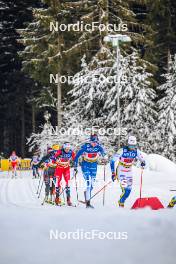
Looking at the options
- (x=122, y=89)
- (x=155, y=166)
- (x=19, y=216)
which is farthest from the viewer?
(x=122, y=89)

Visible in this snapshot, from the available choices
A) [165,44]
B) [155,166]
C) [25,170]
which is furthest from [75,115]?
[155,166]

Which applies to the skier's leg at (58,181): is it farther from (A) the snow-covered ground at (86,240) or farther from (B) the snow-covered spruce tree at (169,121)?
(B) the snow-covered spruce tree at (169,121)

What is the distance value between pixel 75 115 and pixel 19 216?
27403 mm

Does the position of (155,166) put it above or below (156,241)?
below

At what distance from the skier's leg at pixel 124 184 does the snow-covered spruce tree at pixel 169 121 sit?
813 inches

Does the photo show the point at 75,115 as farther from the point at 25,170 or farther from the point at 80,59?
the point at 25,170

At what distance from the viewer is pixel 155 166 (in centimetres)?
2134

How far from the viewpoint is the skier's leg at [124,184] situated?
11.3 metres

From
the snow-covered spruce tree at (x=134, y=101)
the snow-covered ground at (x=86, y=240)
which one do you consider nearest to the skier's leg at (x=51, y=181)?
the snow-covered ground at (x=86, y=240)

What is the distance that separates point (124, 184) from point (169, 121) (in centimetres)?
2078

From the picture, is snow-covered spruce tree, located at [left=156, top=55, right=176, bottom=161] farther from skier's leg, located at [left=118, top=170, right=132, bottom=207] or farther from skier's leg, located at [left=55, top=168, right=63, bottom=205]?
skier's leg, located at [left=118, top=170, right=132, bottom=207]

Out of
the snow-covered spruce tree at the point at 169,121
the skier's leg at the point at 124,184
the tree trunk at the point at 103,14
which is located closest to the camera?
the skier's leg at the point at 124,184

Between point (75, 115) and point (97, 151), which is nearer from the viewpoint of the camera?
point (97, 151)

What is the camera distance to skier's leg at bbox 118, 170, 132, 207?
37.2 feet
